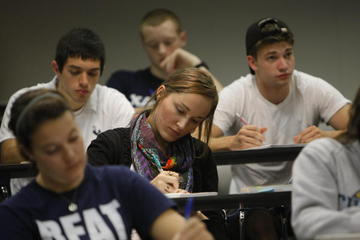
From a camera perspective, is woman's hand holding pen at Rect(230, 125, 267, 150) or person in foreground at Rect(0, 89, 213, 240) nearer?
person in foreground at Rect(0, 89, 213, 240)

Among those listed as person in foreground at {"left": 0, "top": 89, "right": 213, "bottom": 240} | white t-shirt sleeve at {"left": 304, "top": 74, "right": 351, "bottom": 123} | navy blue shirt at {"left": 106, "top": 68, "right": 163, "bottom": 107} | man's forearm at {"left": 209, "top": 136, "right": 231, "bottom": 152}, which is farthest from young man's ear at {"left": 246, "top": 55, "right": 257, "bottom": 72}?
person in foreground at {"left": 0, "top": 89, "right": 213, "bottom": 240}

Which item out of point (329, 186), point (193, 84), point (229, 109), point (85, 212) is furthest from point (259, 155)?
point (85, 212)

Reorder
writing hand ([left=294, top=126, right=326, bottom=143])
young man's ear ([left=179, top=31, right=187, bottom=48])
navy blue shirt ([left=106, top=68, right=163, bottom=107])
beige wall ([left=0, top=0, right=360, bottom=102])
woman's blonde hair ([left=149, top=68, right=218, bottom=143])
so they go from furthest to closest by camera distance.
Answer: beige wall ([left=0, top=0, right=360, bottom=102]), young man's ear ([left=179, top=31, right=187, bottom=48]), navy blue shirt ([left=106, top=68, right=163, bottom=107]), writing hand ([left=294, top=126, right=326, bottom=143]), woman's blonde hair ([left=149, top=68, right=218, bottom=143])

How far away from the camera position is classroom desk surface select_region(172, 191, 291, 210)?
2391mm

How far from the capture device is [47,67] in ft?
16.2

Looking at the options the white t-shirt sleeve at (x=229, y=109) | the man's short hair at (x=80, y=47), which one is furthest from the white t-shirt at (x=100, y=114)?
the white t-shirt sleeve at (x=229, y=109)

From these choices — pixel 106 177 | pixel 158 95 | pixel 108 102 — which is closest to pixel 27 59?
pixel 108 102

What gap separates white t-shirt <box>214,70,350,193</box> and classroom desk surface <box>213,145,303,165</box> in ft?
1.82

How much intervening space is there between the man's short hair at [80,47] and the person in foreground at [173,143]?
0.85 m

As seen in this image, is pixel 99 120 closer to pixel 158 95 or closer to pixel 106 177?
pixel 158 95

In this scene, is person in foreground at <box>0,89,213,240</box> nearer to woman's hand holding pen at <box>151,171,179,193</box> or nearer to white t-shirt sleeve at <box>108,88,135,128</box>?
woman's hand holding pen at <box>151,171,179,193</box>

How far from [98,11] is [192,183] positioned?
8.64 ft

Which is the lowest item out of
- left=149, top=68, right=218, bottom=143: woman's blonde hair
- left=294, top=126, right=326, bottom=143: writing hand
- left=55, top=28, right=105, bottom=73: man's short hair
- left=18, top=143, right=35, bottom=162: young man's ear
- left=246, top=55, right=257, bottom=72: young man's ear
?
left=294, top=126, right=326, bottom=143: writing hand

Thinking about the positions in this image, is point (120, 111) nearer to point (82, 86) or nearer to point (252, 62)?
point (82, 86)
